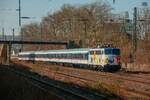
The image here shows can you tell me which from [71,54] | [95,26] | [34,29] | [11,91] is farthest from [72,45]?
[11,91]

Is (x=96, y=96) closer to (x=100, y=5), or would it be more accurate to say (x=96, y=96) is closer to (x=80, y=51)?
(x=80, y=51)

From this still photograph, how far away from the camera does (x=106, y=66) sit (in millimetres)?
42625

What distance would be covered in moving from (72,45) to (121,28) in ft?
37.8

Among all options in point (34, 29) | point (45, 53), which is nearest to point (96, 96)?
point (45, 53)

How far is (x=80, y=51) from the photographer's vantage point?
172 ft

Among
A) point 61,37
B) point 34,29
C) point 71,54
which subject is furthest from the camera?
point 34,29

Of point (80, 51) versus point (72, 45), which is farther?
point (72, 45)

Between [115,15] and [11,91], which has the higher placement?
[115,15]

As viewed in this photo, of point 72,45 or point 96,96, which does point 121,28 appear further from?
point 96,96

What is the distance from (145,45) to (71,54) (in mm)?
9608

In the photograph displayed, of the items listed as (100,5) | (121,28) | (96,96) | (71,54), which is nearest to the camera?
(96,96)

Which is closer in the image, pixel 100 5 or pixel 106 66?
pixel 106 66

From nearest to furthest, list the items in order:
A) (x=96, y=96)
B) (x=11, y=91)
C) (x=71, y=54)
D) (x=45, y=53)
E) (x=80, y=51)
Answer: (x=96, y=96)
(x=11, y=91)
(x=80, y=51)
(x=71, y=54)
(x=45, y=53)

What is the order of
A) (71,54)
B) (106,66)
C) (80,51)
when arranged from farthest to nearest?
(71,54)
(80,51)
(106,66)
